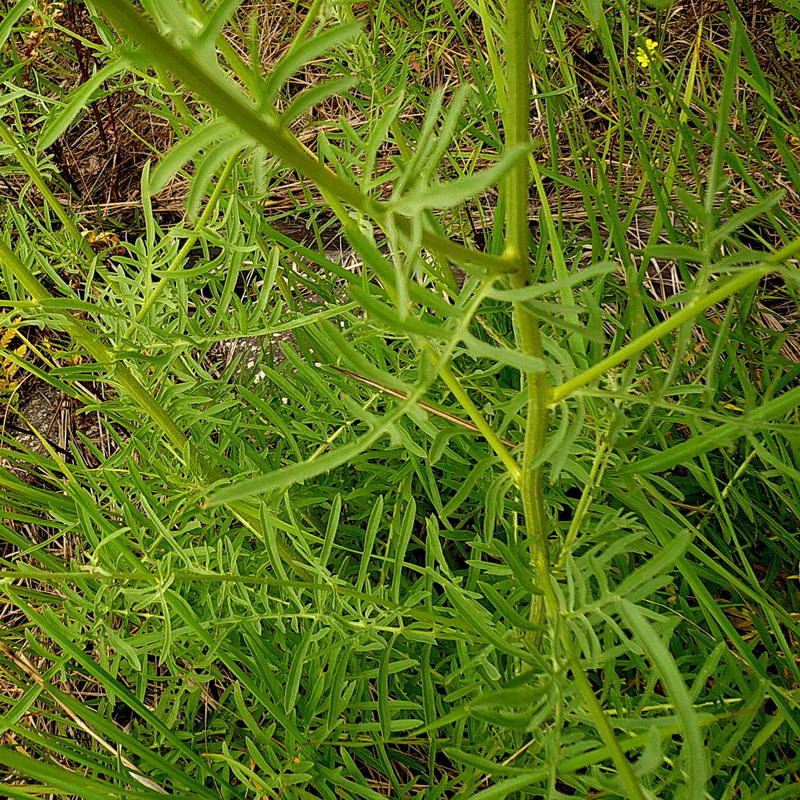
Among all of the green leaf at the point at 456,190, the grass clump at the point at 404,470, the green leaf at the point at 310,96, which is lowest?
the grass clump at the point at 404,470

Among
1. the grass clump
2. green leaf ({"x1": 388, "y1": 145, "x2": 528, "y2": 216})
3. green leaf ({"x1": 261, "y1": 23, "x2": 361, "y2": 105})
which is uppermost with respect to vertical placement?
green leaf ({"x1": 261, "y1": 23, "x2": 361, "y2": 105})

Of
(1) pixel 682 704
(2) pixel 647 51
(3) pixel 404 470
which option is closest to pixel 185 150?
(1) pixel 682 704

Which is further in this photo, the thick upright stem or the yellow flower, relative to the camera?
the yellow flower

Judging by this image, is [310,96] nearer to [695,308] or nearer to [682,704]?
[695,308]

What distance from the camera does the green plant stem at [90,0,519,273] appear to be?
0.95 ft

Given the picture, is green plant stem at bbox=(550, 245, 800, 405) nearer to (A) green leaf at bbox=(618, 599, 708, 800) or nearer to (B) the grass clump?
(B) the grass clump

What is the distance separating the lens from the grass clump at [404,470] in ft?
1.42

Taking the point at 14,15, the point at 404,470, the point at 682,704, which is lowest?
the point at 404,470

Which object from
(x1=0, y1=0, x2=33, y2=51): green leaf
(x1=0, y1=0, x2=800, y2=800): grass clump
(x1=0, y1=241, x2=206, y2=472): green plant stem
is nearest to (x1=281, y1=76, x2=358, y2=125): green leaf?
(x1=0, y1=0, x2=800, y2=800): grass clump

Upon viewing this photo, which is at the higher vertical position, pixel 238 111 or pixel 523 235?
pixel 238 111

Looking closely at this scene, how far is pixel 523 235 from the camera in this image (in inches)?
17.4

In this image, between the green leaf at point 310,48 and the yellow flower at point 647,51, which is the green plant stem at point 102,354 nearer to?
the green leaf at point 310,48

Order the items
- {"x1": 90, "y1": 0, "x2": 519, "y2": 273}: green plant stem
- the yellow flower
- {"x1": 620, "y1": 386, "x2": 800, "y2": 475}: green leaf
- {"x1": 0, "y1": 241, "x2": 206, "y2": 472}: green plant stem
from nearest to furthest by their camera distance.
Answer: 1. {"x1": 90, "y1": 0, "x2": 519, "y2": 273}: green plant stem
2. {"x1": 620, "y1": 386, "x2": 800, "y2": 475}: green leaf
3. {"x1": 0, "y1": 241, "x2": 206, "y2": 472}: green plant stem
4. the yellow flower

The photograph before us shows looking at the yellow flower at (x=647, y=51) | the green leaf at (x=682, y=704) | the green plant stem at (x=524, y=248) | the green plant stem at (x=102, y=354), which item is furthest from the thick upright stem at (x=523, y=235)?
the yellow flower at (x=647, y=51)
